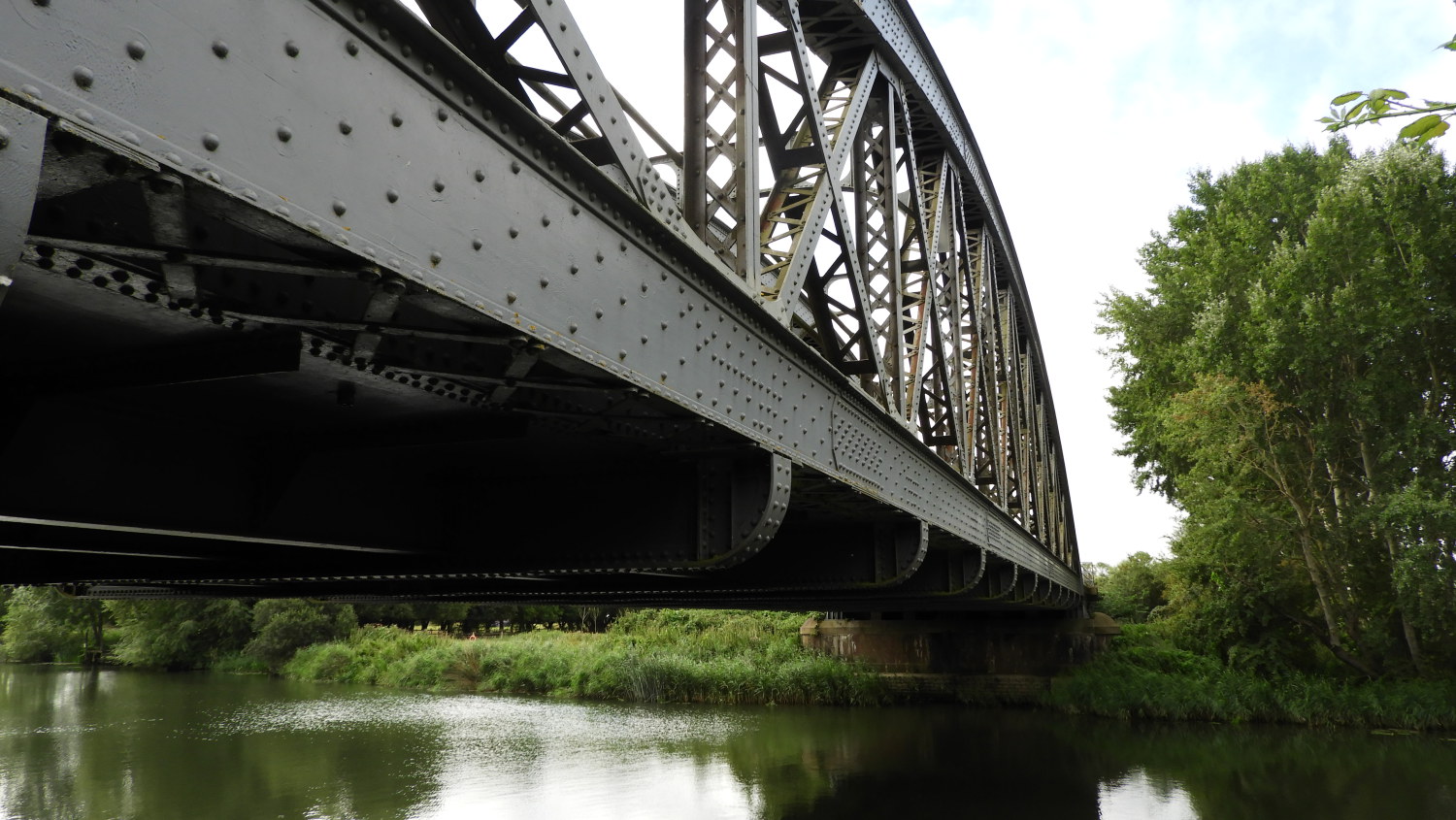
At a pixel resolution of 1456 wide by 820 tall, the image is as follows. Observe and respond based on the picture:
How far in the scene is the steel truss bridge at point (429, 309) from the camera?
207cm

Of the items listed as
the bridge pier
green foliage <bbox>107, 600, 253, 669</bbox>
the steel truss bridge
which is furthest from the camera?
green foliage <bbox>107, 600, 253, 669</bbox>

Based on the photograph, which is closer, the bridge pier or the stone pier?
the stone pier

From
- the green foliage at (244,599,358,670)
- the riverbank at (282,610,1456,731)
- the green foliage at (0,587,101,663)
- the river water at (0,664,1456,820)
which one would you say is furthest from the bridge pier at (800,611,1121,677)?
the green foliage at (0,587,101,663)

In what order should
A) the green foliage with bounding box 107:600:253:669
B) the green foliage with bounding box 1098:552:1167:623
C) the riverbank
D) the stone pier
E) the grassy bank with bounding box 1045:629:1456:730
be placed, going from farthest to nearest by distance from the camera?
the green foliage with bounding box 1098:552:1167:623 → the green foliage with bounding box 107:600:253:669 → the stone pier → the riverbank → the grassy bank with bounding box 1045:629:1456:730

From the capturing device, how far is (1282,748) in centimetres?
2141

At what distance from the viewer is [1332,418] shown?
26.3 metres

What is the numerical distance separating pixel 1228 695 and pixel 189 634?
46672 millimetres

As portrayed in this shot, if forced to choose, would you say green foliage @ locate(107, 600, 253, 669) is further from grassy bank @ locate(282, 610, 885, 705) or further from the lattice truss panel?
the lattice truss panel

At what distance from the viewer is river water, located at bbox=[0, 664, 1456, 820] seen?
14703 millimetres

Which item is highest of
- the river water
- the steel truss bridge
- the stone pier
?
the steel truss bridge

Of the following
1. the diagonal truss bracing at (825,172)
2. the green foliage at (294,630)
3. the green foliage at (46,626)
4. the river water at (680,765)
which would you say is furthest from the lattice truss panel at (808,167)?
the green foliage at (46,626)

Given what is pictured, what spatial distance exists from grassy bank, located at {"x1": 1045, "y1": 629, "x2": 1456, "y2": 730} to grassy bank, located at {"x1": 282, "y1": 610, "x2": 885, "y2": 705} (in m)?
6.83

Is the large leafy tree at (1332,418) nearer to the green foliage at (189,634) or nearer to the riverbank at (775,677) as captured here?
the riverbank at (775,677)

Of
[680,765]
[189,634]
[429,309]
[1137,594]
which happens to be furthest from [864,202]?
[189,634]
